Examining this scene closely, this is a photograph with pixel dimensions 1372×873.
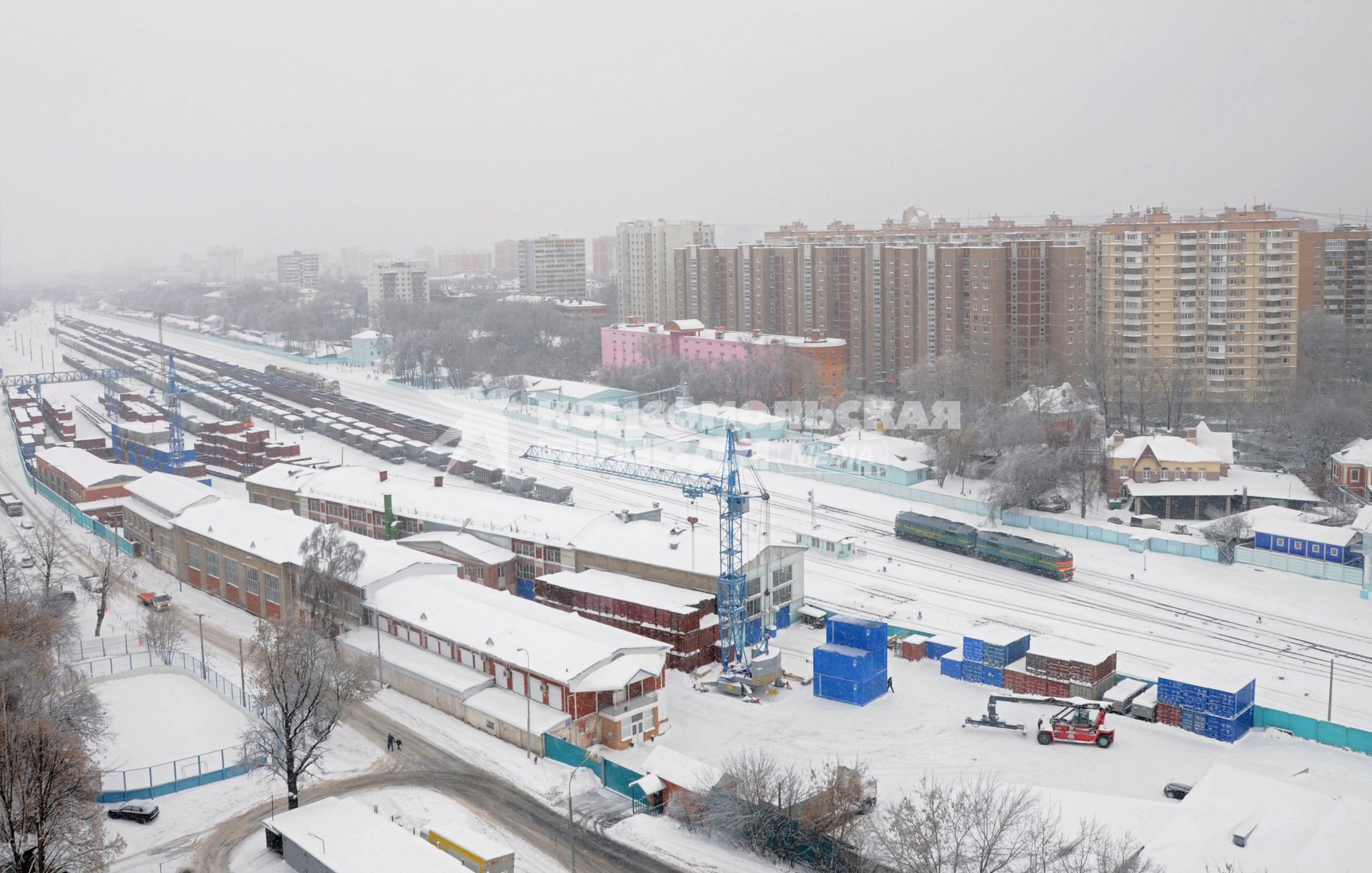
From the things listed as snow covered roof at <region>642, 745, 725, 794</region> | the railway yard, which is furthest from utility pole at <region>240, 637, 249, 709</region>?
snow covered roof at <region>642, 745, 725, 794</region>

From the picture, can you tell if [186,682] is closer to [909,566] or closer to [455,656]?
[455,656]

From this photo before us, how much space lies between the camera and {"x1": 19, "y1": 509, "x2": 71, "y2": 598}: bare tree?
2130 centimetres

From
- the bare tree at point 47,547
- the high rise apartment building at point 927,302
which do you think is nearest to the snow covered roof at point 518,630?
the bare tree at point 47,547

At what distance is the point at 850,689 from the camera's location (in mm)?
17438

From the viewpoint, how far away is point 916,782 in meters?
14.7

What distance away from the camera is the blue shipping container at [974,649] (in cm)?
1822

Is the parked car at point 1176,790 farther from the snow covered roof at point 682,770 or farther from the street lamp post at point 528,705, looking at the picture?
the street lamp post at point 528,705

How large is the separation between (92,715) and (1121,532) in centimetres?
2151

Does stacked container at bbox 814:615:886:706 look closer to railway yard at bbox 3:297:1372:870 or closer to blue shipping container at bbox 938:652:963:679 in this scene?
railway yard at bbox 3:297:1372:870

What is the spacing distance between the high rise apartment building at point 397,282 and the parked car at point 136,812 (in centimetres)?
7338

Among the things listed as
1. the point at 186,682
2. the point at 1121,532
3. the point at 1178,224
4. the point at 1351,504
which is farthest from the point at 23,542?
the point at 1178,224

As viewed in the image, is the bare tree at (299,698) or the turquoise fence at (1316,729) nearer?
the bare tree at (299,698)

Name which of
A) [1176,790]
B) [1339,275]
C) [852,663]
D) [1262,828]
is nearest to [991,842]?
[1262,828]

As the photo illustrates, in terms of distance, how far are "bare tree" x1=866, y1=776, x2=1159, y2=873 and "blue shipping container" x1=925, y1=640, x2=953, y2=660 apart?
23.1 feet
